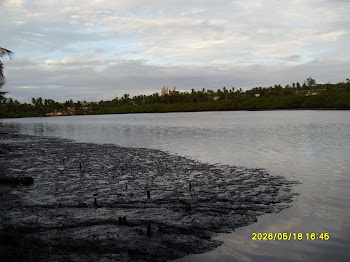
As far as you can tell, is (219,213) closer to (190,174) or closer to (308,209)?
(308,209)

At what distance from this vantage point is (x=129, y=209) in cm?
1157

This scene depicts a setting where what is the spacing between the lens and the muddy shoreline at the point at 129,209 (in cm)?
819
